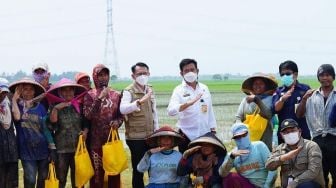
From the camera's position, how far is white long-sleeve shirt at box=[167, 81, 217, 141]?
6.85 metres

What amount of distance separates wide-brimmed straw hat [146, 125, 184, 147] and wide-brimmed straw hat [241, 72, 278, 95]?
115cm

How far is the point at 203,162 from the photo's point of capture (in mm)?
6406

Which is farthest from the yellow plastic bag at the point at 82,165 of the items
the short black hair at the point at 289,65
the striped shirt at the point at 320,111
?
the striped shirt at the point at 320,111

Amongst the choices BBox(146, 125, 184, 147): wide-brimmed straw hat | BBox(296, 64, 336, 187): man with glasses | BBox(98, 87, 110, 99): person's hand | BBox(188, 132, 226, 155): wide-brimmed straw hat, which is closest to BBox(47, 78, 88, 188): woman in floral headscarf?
BBox(98, 87, 110, 99): person's hand

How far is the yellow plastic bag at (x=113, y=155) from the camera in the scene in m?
6.84

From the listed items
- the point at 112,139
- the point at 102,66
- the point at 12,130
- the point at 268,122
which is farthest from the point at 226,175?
the point at 12,130

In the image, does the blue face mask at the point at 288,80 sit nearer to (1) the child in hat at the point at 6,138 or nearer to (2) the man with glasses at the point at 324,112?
(2) the man with glasses at the point at 324,112

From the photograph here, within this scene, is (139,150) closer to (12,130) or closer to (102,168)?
(102,168)

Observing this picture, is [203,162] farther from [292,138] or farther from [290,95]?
[290,95]

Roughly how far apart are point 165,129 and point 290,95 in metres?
1.65

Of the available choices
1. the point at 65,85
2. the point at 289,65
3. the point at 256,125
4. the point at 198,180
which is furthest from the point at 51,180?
the point at 289,65

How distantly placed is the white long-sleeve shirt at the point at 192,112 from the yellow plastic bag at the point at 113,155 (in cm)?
82

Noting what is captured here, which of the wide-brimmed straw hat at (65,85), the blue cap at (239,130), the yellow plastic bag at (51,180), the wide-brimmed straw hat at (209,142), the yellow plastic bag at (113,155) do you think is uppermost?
the wide-brimmed straw hat at (65,85)

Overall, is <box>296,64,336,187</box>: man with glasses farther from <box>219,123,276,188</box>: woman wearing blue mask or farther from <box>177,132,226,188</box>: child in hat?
<box>177,132,226,188</box>: child in hat
